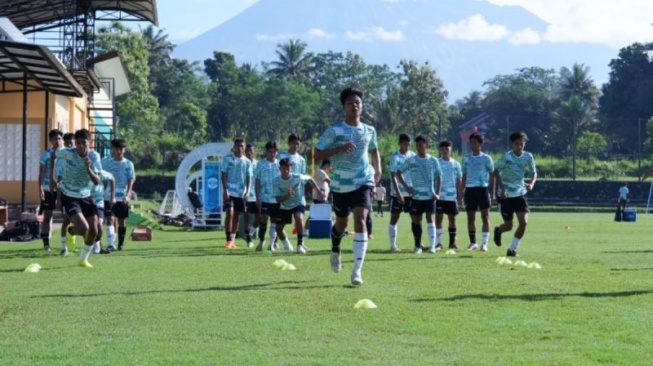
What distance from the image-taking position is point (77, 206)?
58.0ft

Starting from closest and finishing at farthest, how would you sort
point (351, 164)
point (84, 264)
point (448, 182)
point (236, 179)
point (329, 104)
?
point (351, 164) → point (84, 264) → point (448, 182) → point (236, 179) → point (329, 104)

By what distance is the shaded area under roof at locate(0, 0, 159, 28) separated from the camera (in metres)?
47.1

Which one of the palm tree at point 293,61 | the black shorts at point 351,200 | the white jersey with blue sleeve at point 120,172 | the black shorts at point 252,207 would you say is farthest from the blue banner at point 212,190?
the palm tree at point 293,61

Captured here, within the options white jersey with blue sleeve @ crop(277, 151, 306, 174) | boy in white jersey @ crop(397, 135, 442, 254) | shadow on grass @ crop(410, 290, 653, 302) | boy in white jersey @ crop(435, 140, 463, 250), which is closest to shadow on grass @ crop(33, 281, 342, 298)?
shadow on grass @ crop(410, 290, 653, 302)

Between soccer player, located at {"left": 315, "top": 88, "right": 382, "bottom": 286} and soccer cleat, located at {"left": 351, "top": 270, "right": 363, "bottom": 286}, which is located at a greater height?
soccer player, located at {"left": 315, "top": 88, "right": 382, "bottom": 286}

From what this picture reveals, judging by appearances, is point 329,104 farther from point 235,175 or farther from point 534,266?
point 534,266

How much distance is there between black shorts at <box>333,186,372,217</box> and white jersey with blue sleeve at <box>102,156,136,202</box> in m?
8.71

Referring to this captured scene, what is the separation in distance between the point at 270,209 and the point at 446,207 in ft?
11.2

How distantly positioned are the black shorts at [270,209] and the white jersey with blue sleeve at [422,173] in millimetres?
2417

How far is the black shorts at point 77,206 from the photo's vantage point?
17.6m

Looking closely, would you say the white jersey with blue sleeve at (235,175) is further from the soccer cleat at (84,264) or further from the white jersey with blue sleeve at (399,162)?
the soccer cleat at (84,264)

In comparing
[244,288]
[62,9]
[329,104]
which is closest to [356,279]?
[244,288]

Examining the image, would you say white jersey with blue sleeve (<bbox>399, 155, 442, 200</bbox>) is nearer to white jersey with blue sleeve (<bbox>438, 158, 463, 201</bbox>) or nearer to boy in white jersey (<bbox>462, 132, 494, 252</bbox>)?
boy in white jersey (<bbox>462, 132, 494, 252</bbox>)

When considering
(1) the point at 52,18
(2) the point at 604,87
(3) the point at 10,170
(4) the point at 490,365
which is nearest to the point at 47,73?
(3) the point at 10,170
